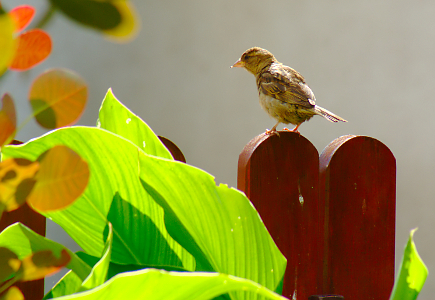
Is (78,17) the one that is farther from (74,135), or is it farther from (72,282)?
(72,282)

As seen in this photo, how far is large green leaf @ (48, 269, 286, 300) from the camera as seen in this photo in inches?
6.4

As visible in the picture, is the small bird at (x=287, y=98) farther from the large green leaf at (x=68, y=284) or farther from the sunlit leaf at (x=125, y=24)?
the sunlit leaf at (x=125, y=24)

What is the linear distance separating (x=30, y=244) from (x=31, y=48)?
5.9 inches

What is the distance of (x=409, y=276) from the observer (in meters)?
0.24

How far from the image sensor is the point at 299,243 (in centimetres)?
58

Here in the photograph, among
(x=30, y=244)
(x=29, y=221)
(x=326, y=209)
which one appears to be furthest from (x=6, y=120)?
(x=326, y=209)

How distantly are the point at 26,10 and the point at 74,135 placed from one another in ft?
0.31

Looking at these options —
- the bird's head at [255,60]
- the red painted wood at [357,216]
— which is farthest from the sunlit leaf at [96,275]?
the bird's head at [255,60]

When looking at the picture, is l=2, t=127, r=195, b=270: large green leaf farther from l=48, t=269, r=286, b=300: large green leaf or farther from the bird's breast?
the bird's breast

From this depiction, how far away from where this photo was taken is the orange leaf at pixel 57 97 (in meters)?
0.19

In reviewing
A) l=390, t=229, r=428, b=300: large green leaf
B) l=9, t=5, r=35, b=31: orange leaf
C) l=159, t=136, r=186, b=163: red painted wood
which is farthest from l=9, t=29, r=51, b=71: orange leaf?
l=159, t=136, r=186, b=163: red painted wood

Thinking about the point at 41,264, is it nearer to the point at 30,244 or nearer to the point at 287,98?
the point at 30,244

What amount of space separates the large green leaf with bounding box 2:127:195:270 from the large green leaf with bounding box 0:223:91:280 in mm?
29

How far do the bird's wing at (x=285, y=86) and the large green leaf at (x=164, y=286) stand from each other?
3.23 feet
